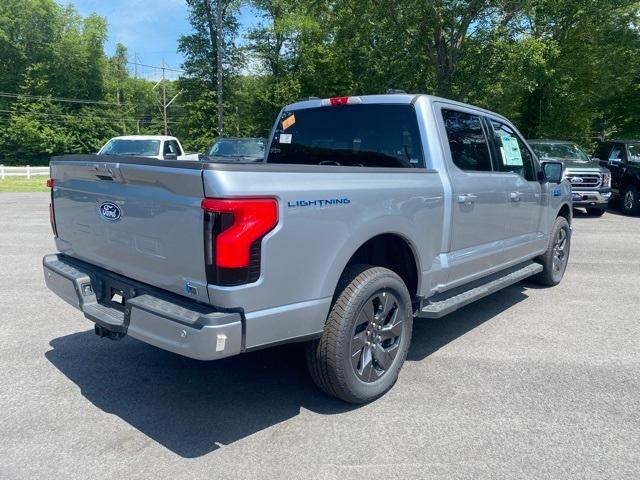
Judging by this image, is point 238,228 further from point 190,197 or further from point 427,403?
point 427,403

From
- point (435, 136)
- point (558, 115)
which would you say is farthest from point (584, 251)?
point (558, 115)

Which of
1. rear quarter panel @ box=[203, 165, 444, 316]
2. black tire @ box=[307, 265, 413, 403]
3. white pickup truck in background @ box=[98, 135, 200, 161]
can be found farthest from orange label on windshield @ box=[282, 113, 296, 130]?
white pickup truck in background @ box=[98, 135, 200, 161]

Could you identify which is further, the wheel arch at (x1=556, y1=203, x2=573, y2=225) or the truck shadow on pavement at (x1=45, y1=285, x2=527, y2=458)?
the wheel arch at (x1=556, y1=203, x2=573, y2=225)

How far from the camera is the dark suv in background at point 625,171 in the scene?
14.5 meters

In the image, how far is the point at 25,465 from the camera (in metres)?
2.78

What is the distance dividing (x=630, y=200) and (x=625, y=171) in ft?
2.92

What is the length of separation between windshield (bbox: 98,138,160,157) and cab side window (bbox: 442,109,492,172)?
1251 cm

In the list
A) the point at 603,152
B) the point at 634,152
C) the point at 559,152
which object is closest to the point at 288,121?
the point at 559,152

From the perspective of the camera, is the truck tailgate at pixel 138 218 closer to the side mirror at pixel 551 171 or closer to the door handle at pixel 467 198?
the door handle at pixel 467 198

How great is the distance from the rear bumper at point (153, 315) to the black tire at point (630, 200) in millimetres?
14753

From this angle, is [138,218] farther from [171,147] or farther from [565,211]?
[171,147]

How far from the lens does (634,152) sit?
1525 centimetres

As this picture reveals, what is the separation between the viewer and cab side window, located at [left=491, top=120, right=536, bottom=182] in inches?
200

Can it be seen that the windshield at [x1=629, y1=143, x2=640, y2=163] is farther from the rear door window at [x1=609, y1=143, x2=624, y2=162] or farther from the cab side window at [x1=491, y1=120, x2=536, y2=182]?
the cab side window at [x1=491, y1=120, x2=536, y2=182]
